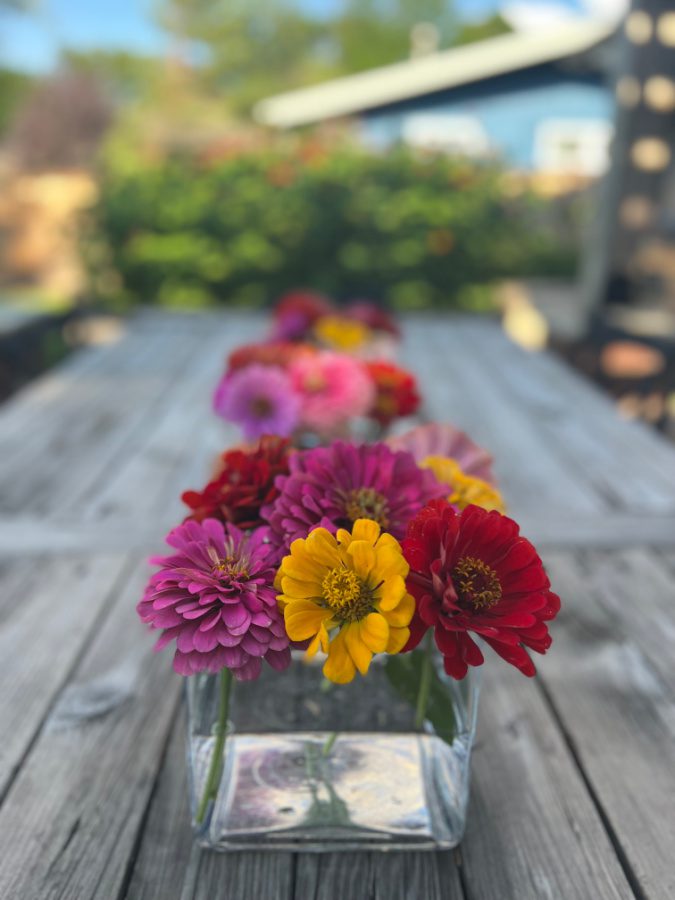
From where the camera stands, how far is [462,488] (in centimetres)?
65

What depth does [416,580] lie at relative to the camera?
0.49 meters

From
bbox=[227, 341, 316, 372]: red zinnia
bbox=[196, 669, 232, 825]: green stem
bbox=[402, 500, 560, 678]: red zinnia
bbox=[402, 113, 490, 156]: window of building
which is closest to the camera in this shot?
bbox=[402, 500, 560, 678]: red zinnia

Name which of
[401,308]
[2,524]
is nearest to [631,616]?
[2,524]

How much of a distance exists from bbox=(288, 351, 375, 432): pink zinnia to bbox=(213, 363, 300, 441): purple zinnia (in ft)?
0.07

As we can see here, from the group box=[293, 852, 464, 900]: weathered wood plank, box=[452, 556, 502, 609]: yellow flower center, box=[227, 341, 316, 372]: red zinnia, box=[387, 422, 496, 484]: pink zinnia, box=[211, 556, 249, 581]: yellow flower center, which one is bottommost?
box=[293, 852, 464, 900]: weathered wood plank

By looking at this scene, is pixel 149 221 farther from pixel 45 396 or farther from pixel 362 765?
pixel 362 765

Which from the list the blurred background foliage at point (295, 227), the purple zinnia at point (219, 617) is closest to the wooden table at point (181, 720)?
the purple zinnia at point (219, 617)

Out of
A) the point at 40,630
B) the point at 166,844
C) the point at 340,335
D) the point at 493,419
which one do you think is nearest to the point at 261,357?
the point at 340,335

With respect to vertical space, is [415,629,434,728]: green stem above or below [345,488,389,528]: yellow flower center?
below

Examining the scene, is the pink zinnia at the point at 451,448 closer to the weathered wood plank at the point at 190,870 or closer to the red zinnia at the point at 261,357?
the weathered wood plank at the point at 190,870

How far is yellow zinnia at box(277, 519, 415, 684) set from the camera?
0.48 m

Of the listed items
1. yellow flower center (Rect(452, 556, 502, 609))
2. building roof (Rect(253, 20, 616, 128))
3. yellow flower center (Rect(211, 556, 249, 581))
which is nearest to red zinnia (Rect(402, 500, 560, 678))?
yellow flower center (Rect(452, 556, 502, 609))

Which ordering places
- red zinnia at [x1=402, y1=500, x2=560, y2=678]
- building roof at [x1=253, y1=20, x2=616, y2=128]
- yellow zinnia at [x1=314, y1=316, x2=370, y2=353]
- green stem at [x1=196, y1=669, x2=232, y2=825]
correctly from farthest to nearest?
building roof at [x1=253, y1=20, x2=616, y2=128], yellow zinnia at [x1=314, y1=316, x2=370, y2=353], green stem at [x1=196, y1=669, x2=232, y2=825], red zinnia at [x1=402, y1=500, x2=560, y2=678]

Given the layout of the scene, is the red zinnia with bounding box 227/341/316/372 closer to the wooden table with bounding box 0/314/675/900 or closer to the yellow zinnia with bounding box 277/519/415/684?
the wooden table with bounding box 0/314/675/900
